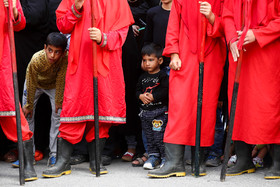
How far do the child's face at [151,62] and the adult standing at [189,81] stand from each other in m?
0.45

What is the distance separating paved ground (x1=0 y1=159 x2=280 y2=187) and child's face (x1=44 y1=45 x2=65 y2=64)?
109 centimetres

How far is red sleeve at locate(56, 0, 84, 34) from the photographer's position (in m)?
4.47

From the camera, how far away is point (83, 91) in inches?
178

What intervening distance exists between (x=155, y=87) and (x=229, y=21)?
1020 mm

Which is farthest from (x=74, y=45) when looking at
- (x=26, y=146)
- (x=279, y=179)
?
(x=279, y=179)

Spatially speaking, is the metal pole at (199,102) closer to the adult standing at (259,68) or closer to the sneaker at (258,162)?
the adult standing at (259,68)

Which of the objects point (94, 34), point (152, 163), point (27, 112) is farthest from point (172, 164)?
A: point (27, 112)

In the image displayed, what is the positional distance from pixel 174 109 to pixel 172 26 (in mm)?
747

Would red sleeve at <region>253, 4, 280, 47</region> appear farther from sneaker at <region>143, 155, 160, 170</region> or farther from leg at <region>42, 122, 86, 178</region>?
leg at <region>42, 122, 86, 178</region>

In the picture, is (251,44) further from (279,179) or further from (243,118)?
(279,179)

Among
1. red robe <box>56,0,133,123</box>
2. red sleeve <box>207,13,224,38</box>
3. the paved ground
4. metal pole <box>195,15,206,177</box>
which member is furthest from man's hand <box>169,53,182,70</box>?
the paved ground

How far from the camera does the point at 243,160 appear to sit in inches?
176

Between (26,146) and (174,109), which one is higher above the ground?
(174,109)

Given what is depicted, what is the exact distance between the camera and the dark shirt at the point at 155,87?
4.86 meters
